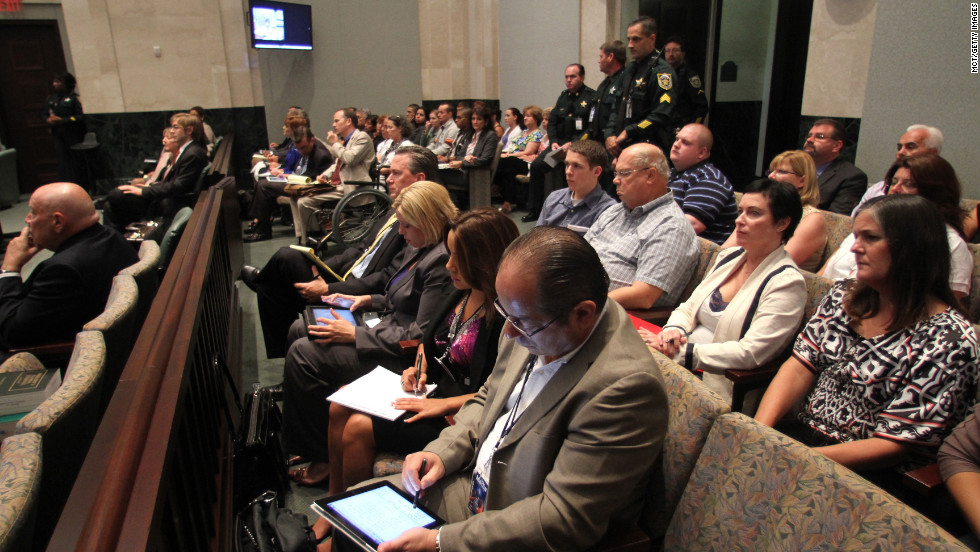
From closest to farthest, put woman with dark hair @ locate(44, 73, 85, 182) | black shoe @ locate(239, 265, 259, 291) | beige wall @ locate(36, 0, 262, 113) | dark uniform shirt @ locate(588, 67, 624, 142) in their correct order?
black shoe @ locate(239, 265, 259, 291) → dark uniform shirt @ locate(588, 67, 624, 142) → beige wall @ locate(36, 0, 262, 113) → woman with dark hair @ locate(44, 73, 85, 182)

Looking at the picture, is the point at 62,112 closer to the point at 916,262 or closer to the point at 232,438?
the point at 232,438

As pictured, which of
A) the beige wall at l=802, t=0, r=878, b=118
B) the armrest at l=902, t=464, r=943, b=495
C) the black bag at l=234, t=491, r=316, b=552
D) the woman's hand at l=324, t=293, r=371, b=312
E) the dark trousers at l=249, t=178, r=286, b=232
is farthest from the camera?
the dark trousers at l=249, t=178, r=286, b=232

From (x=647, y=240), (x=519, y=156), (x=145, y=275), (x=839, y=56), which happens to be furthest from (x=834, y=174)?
(x=519, y=156)

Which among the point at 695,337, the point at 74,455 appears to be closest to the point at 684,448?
the point at 695,337

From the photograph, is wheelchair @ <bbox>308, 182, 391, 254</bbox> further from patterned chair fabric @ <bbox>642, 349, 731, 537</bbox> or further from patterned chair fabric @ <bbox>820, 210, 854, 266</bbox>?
patterned chair fabric @ <bbox>642, 349, 731, 537</bbox>

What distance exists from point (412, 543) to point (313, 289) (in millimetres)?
2199

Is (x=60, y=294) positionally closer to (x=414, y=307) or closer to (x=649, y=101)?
(x=414, y=307)

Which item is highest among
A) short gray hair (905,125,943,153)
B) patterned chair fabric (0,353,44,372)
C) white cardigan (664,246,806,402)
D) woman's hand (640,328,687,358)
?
short gray hair (905,125,943,153)

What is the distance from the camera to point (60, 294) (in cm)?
281

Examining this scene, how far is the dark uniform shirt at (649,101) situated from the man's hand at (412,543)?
13.5 ft

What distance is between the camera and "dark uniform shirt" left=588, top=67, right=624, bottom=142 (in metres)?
5.43

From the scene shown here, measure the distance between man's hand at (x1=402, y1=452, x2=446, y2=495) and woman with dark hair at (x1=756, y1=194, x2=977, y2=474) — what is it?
1018 millimetres

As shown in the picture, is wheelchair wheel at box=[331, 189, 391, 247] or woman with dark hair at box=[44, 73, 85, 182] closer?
A: wheelchair wheel at box=[331, 189, 391, 247]

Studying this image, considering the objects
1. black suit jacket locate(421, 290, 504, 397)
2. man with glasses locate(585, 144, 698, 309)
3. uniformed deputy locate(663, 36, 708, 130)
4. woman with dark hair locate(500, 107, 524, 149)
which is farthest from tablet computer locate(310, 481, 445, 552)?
woman with dark hair locate(500, 107, 524, 149)
